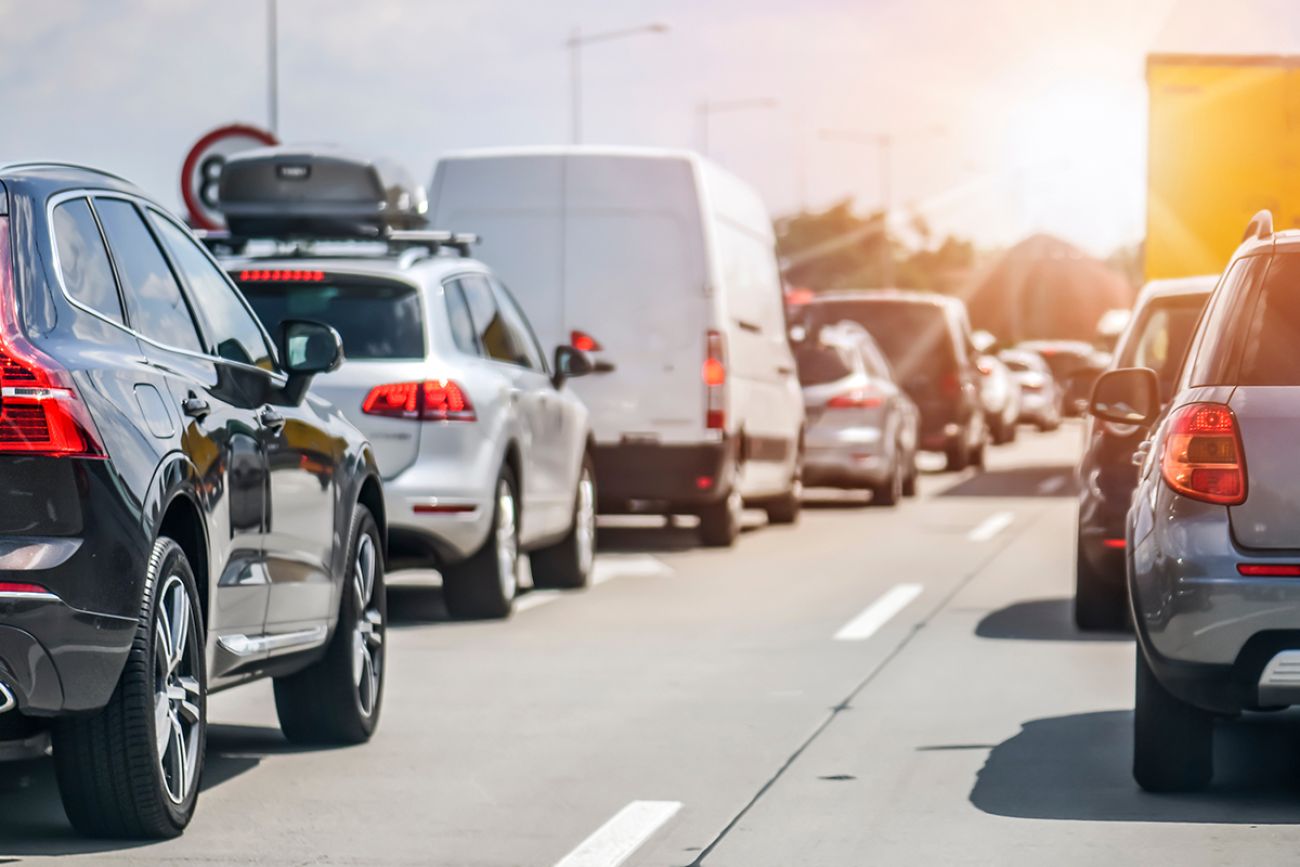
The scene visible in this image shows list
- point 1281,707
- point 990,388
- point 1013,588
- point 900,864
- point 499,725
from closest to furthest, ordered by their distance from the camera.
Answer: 1. point 900,864
2. point 1281,707
3. point 499,725
4. point 1013,588
5. point 990,388

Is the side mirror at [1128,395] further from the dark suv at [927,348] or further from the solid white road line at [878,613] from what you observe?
the dark suv at [927,348]

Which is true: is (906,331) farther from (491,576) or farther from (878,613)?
(491,576)

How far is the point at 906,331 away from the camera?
→ 27.7 meters

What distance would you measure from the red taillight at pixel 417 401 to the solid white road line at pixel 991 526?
290 inches

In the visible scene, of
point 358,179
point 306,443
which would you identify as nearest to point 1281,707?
point 306,443

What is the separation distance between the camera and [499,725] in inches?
339

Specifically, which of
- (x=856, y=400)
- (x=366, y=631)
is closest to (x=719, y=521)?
(x=856, y=400)

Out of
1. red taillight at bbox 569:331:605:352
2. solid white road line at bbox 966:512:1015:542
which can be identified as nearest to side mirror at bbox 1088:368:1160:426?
red taillight at bbox 569:331:605:352

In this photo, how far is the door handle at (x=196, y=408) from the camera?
6457mm

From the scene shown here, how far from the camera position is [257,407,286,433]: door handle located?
23.8 ft

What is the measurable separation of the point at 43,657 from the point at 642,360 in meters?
10.6

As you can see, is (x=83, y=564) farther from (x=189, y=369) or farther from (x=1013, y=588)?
(x=1013, y=588)

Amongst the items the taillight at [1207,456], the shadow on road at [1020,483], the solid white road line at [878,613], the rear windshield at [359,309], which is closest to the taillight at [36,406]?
the taillight at [1207,456]

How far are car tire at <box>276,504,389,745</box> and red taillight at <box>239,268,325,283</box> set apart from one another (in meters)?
3.56
